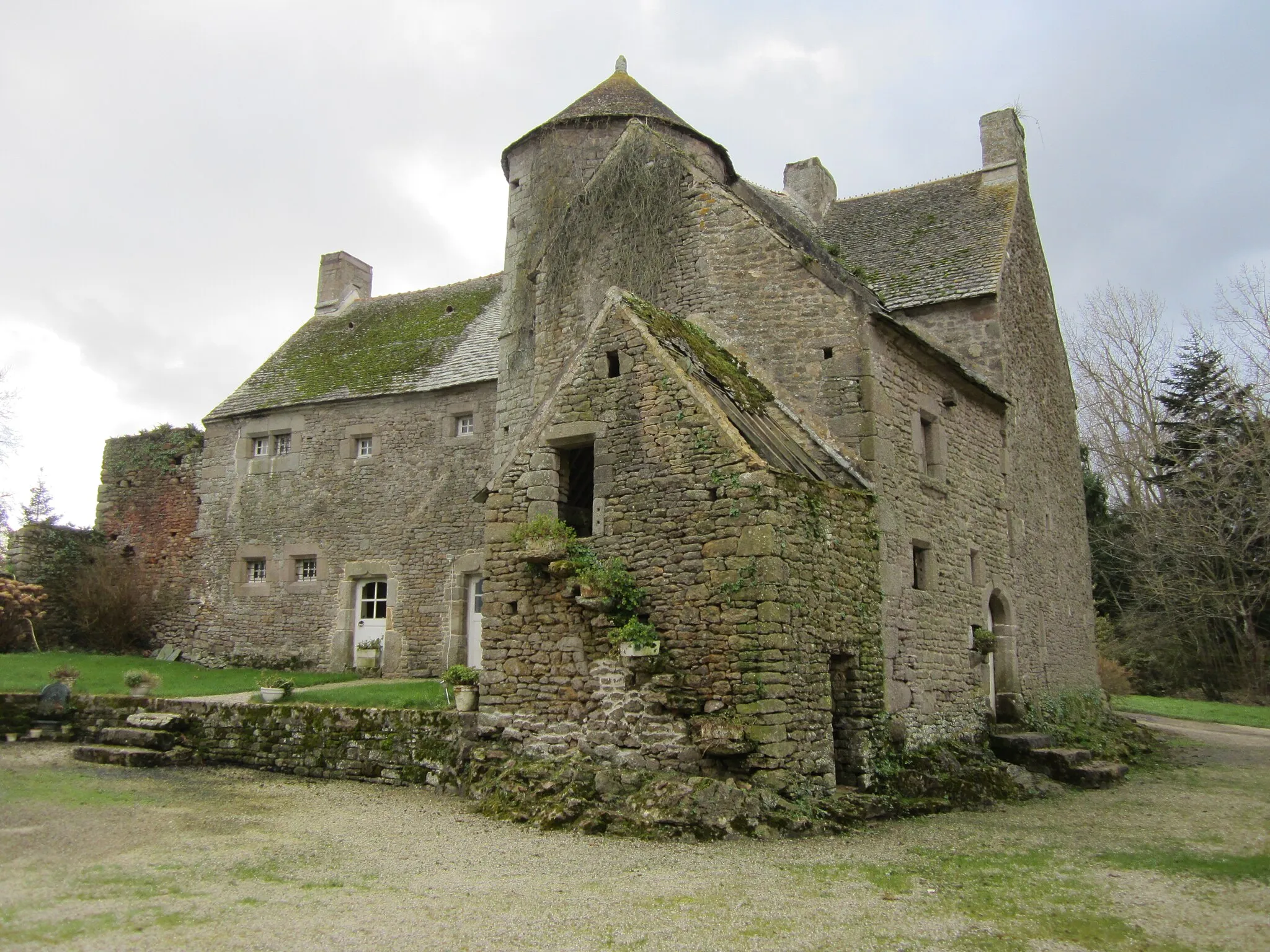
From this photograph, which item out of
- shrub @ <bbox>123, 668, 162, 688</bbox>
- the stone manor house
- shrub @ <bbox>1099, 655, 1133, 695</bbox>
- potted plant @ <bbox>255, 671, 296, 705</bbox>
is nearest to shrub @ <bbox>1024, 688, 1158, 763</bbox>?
the stone manor house

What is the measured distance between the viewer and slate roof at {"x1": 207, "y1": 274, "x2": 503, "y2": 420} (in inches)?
792

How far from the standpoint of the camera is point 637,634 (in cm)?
920

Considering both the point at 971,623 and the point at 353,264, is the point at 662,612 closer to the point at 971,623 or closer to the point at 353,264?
the point at 971,623

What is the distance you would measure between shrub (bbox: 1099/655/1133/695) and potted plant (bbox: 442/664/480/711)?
18765 mm

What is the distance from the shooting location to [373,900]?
631cm

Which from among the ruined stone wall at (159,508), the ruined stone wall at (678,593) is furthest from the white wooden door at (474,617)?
the ruined stone wall at (678,593)

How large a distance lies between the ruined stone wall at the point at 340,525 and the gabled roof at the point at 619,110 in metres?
5.37

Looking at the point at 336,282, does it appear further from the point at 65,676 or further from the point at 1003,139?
the point at 1003,139

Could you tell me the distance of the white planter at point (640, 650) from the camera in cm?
918

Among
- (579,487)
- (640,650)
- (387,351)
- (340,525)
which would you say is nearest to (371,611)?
(340,525)

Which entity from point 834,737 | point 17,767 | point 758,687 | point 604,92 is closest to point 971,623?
point 834,737

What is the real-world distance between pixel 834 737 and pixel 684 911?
4254 mm

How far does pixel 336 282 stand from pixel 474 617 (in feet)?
37.4

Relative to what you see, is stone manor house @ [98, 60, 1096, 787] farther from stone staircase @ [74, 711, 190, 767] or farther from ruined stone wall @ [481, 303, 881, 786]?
stone staircase @ [74, 711, 190, 767]
